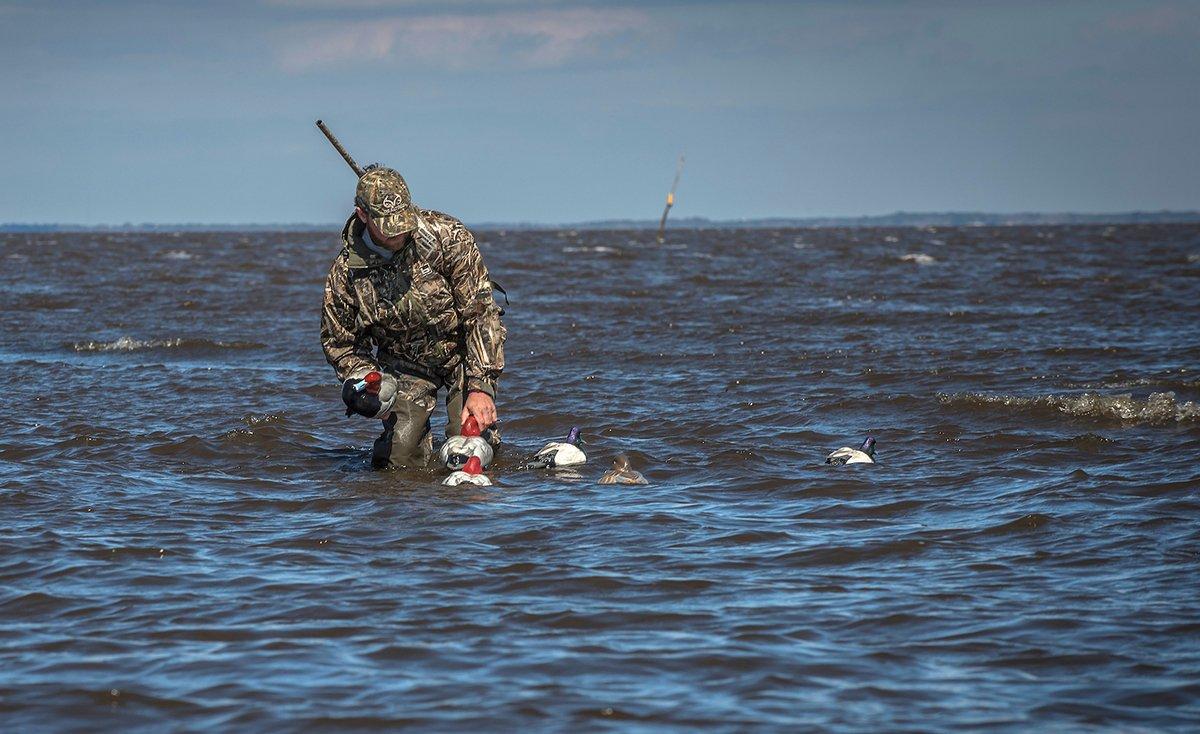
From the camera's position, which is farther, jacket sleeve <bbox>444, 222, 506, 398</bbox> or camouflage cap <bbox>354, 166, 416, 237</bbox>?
jacket sleeve <bbox>444, 222, 506, 398</bbox>

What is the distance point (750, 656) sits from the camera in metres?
5.52

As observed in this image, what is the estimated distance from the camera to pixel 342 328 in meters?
9.30

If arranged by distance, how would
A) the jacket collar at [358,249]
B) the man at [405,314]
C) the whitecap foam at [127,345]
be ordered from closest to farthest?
the man at [405,314] < the jacket collar at [358,249] < the whitecap foam at [127,345]

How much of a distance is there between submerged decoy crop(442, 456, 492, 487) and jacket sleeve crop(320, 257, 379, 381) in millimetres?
855

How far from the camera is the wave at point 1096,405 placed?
38.0 ft

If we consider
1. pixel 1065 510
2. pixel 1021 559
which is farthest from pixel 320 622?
pixel 1065 510

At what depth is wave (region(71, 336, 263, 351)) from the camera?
1908 cm

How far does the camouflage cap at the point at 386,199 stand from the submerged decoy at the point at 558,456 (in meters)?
2.05

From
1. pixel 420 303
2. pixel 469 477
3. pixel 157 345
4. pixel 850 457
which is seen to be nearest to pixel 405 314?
pixel 420 303

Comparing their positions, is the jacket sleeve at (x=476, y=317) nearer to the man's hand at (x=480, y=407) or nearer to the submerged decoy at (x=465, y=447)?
the man's hand at (x=480, y=407)

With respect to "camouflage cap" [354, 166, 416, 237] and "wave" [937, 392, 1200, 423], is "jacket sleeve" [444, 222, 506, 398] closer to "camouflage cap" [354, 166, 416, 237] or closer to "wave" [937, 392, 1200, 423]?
"camouflage cap" [354, 166, 416, 237]

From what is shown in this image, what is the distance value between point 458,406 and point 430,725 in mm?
4974

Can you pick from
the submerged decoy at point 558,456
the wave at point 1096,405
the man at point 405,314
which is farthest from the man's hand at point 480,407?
the wave at point 1096,405

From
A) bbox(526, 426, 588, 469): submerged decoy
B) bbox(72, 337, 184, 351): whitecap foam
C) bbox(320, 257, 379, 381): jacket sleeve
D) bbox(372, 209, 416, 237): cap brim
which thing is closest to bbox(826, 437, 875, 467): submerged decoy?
bbox(526, 426, 588, 469): submerged decoy
